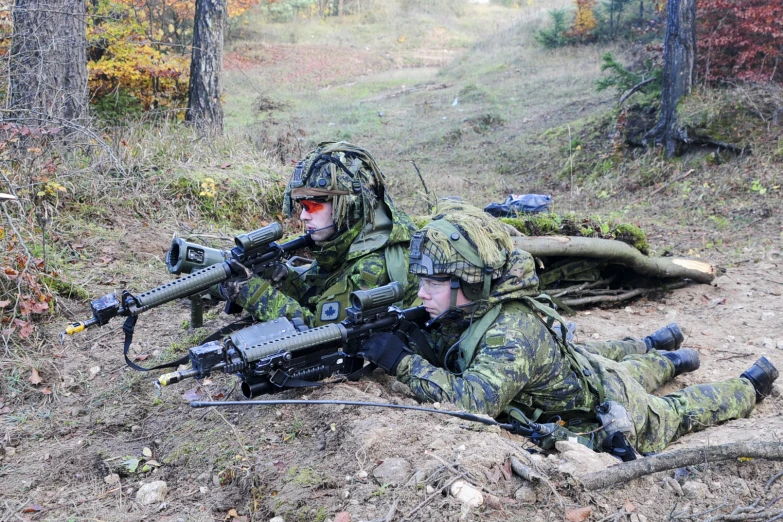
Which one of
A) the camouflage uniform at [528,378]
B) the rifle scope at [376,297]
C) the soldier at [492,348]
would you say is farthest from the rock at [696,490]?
the rifle scope at [376,297]

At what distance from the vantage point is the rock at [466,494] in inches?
111

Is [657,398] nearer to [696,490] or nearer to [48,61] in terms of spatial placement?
[696,490]

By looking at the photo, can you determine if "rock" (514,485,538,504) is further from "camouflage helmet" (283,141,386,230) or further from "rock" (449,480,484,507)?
"camouflage helmet" (283,141,386,230)

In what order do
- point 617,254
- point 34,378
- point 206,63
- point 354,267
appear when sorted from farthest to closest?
point 206,63 → point 617,254 → point 34,378 → point 354,267

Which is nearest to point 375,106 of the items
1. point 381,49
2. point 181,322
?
point 381,49

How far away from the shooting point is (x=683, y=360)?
5.37 metres

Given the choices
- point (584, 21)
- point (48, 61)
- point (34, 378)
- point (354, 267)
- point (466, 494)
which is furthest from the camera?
point (584, 21)

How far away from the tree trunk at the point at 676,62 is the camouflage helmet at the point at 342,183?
28.6 feet

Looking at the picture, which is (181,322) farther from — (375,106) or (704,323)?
(375,106)

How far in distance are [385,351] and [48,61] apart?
6276mm

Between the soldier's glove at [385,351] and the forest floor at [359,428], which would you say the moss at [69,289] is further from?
the soldier's glove at [385,351]

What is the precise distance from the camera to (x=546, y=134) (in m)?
15.2

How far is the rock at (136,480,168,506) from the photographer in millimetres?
3396

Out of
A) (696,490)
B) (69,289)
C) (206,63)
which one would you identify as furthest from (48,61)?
(696,490)
